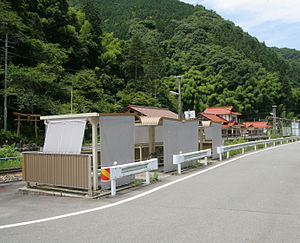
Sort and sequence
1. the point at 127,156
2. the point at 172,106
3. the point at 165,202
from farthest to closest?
1. the point at 172,106
2. the point at 127,156
3. the point at 165,202

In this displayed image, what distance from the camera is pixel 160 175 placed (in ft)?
37.7

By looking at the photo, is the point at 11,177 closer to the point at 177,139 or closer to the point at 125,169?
the point at 125,169

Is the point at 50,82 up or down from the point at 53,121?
up

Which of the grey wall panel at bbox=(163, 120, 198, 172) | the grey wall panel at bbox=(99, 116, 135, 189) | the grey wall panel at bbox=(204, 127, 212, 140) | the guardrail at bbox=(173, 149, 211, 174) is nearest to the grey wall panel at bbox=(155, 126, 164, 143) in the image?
the grey wall panel at bbox=(163, 120, 198, 172)

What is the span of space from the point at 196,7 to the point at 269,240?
478 feet

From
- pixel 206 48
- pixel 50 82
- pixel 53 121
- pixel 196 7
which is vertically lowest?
pixel 53 121

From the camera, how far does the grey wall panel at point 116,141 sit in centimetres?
830

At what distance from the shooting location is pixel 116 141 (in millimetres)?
8727

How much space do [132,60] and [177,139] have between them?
168 feet

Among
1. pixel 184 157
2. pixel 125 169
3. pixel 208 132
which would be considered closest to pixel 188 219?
pixel 125 169

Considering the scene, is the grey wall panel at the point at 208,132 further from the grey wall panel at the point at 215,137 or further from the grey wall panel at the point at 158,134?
the grey wall panel at the point at 158,134

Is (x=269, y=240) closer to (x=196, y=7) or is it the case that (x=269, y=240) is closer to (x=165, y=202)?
(x=165, y=202)

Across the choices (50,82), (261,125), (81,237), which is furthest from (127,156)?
(261,125)

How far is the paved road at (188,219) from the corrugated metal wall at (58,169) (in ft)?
2.16
